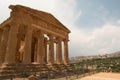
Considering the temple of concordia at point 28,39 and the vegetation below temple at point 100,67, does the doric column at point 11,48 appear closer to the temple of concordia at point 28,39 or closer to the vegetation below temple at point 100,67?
the temple of concordia at point 28,39

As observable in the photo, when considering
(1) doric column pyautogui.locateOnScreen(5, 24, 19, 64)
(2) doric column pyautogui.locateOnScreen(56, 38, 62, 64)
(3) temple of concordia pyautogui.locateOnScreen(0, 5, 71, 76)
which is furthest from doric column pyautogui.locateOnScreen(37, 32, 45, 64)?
(2) doric column pyautogui.locateOnScreen(56, 38, 62, 64)

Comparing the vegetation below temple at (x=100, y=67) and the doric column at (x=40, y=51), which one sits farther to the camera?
the vegetation below temple at (x=100, y=67)

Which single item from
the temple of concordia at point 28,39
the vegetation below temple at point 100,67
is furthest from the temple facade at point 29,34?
the vegetation below temple at point 100,67

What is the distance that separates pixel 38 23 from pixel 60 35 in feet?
26.3

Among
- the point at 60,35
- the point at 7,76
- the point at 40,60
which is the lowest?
the point at 7,76

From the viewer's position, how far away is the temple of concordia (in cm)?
2386

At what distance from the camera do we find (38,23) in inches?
1169

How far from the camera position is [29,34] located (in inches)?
1080

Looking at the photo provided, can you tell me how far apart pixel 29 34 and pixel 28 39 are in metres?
0.94

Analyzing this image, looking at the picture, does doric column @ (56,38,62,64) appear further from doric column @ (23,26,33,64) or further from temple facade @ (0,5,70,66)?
doric column @ (23,26,33,64)

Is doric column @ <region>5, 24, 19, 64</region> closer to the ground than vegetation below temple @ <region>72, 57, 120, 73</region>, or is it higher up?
higher up

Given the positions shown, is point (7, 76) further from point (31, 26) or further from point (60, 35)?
point (60, 35)

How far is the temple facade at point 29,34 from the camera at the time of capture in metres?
25.1

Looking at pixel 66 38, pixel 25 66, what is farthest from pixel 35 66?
pixel 66 38
